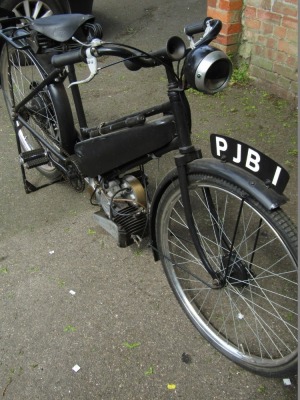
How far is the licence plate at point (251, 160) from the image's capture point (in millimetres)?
1617

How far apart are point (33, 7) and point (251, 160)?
4.14 meters

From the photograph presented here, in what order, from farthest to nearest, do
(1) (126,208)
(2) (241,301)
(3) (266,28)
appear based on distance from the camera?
(3) (266,28)
(1) (126,208)
(2) (241,301)

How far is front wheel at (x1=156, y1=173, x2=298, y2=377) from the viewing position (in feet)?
6.34

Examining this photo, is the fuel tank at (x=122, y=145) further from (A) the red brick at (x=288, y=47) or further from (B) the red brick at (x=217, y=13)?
(B) the red brick at (x=217, y=13)

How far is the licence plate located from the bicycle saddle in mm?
960

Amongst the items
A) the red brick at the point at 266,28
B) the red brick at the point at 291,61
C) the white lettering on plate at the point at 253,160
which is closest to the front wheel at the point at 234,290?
the white lettering on plate at the point at 253,160

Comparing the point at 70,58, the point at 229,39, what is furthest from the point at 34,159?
the point at 229,39

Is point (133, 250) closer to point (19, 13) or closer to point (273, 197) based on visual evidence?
point (273, 197)

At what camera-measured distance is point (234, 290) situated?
214 cm

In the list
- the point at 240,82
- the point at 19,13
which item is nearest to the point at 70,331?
the point at 240,82

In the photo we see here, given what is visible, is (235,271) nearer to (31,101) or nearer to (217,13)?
(31,101)

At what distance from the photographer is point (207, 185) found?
1839 millimetres

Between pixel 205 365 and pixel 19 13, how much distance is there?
166 inches

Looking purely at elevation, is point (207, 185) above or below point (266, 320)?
above
